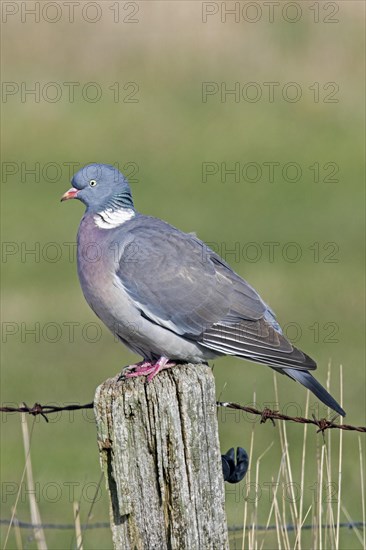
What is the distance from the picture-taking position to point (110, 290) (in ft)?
18.2

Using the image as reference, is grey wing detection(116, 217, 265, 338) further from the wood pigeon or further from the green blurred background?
the green blurred background

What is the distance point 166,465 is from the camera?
4020 millimetres

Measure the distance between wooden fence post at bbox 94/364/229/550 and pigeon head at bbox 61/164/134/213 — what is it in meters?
1.90

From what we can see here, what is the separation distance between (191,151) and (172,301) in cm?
1518

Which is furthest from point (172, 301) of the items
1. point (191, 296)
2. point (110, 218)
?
point (110, 218)

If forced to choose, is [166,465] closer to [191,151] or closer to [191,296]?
[191,296]

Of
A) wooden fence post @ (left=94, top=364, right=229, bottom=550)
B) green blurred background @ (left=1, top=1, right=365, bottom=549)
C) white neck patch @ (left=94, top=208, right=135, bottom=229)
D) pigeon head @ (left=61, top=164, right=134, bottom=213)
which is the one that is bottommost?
wooden fence post @ (left=94, top=364, right=229, bottom=550)

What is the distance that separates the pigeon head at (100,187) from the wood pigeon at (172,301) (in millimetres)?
154

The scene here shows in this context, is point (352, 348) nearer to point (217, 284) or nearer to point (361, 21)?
point (217, 284)

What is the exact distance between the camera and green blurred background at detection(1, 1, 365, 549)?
13188mm

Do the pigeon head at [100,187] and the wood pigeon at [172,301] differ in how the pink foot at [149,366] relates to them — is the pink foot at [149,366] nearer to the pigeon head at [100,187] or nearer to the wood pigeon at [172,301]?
the wood pigeon at [172,301]

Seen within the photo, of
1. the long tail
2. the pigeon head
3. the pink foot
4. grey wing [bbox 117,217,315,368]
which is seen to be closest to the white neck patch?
the pigeon head

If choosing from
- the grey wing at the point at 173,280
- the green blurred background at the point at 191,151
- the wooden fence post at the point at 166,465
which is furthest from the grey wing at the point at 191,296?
the green blurred background at the point at 191,151

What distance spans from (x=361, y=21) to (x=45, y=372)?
38.2 ft
